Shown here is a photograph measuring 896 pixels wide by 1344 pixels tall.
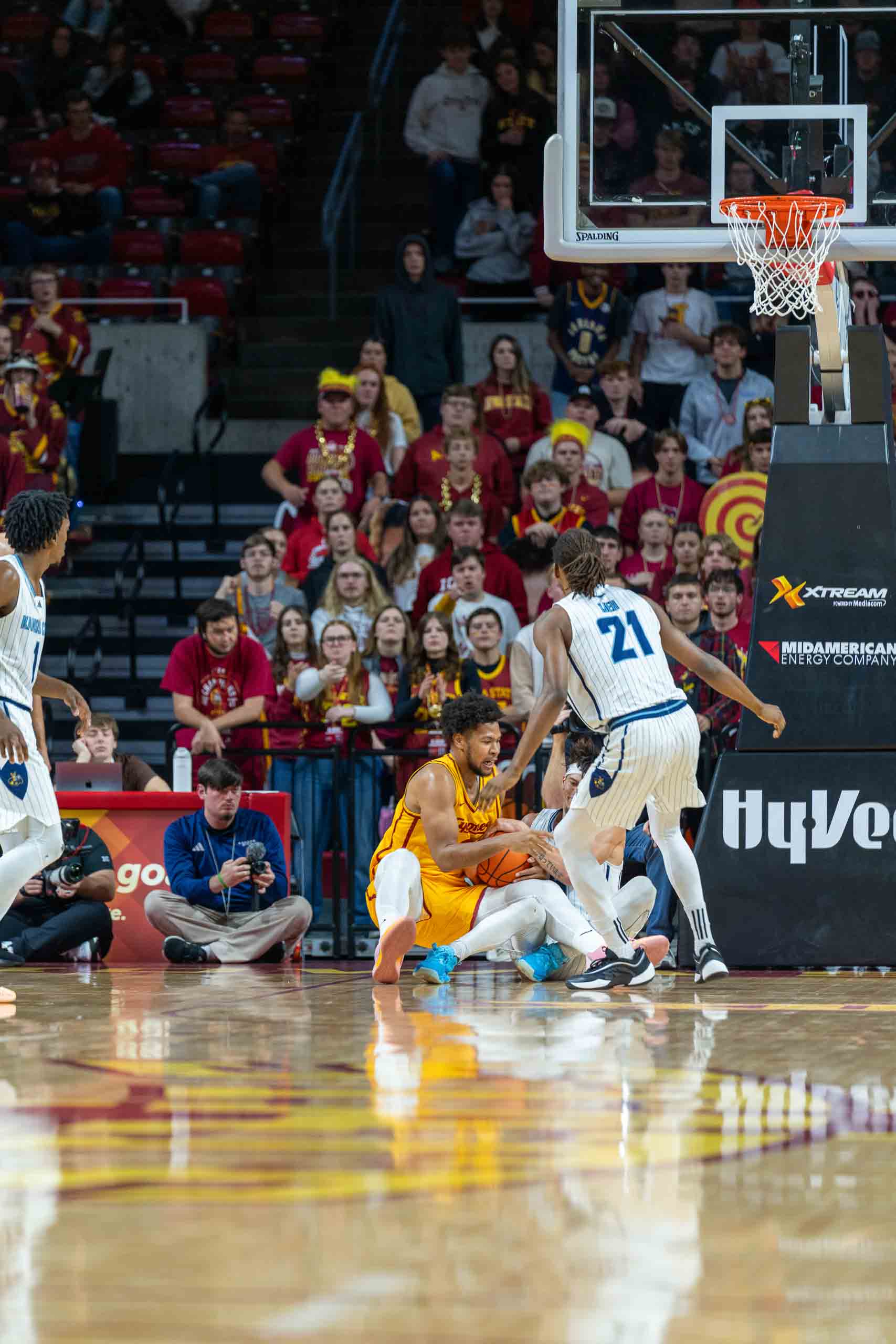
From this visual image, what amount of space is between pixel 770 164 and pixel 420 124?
8231 mm

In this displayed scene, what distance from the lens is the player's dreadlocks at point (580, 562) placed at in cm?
823

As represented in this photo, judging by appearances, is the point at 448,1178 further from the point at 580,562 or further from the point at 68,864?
the point at 68,864

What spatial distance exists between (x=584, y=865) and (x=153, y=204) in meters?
12.3

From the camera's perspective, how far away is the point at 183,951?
9.81 m

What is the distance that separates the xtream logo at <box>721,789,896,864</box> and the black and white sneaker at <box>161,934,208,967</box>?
273 centimetres

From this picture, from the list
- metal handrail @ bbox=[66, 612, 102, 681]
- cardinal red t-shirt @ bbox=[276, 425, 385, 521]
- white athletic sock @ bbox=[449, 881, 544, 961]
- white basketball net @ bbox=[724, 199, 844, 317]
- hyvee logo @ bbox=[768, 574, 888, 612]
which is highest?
white basketball net @ bbox=[724, 199, 844, 317]

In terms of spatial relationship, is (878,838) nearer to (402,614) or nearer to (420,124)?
(402,614)

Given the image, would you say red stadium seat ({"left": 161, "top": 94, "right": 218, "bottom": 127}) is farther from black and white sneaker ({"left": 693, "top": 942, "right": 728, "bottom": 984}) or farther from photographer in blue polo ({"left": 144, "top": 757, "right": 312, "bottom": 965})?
black and white sneaker ({"left": 693, "top": 942, "right": 728, "bottom": 984})

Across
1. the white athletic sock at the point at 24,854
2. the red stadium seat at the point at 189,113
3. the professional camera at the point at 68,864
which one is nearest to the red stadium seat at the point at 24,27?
the red stadium seat at the point at 189,113

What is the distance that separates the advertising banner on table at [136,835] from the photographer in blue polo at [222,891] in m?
0.30

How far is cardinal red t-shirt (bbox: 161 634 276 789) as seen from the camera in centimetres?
1097

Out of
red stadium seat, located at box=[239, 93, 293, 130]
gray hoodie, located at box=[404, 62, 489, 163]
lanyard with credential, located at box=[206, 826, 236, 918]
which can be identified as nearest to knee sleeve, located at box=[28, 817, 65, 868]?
lanyard with credential, located at box=[206, 826, 236, 918]

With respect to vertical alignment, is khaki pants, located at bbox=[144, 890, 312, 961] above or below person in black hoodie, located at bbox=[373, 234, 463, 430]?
below

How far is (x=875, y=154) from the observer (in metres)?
9.73
